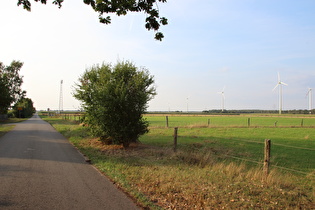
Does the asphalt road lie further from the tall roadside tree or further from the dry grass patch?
the tall roadside tree

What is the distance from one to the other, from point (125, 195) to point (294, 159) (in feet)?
29.8

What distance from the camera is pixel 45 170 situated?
7.84 m

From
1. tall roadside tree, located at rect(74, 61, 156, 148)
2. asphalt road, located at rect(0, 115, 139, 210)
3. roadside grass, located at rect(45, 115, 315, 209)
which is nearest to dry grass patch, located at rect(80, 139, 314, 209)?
roadside grass, located at rect(45, 115, 315, 209)

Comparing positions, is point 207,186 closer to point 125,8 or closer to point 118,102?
point 125,8

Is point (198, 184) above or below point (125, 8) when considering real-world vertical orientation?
below

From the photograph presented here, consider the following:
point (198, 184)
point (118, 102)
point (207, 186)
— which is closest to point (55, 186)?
point (198, 184)

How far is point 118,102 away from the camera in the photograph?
466 inches

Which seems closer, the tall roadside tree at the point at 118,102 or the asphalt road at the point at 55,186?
the asphalt road at the point at 55,186

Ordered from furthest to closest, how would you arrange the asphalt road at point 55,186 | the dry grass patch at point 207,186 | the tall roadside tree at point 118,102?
the tall roadside tree at point 118,102
the dry grass patch at point 207,186
the asphalt road at point 55,186

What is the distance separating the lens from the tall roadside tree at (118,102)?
11906 millimetres

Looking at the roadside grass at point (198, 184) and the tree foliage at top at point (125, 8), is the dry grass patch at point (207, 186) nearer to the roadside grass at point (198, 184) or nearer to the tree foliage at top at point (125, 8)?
the roadside grass at point (198, 184)

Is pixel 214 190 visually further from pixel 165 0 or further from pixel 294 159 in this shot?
pixel 294 159

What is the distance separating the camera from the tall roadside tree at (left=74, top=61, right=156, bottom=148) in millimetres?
11906

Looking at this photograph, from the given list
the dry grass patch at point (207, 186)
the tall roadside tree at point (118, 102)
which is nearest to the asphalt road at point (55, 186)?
the dry grass patch at point (207, 186)
